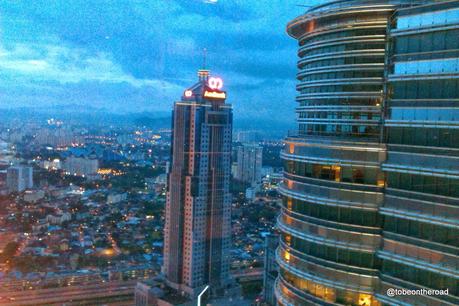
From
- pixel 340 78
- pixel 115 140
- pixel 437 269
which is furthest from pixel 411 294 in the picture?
pixel 115 140

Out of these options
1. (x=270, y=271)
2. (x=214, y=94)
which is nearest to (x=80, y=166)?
(x=214, y=94)

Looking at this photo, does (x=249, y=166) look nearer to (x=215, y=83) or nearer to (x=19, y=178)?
(x=215, y=83)

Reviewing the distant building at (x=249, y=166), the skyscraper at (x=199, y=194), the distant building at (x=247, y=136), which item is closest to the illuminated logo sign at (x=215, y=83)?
the skyscraper at (x=199, y=194)

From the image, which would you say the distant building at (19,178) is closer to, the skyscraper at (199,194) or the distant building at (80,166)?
the distant building at (80,166)

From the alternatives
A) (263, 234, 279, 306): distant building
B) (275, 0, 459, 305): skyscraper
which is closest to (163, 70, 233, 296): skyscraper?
(263, 234, 279, 306): distant building

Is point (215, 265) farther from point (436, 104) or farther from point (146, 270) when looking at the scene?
point (436, 104)

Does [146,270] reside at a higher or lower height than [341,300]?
lower
